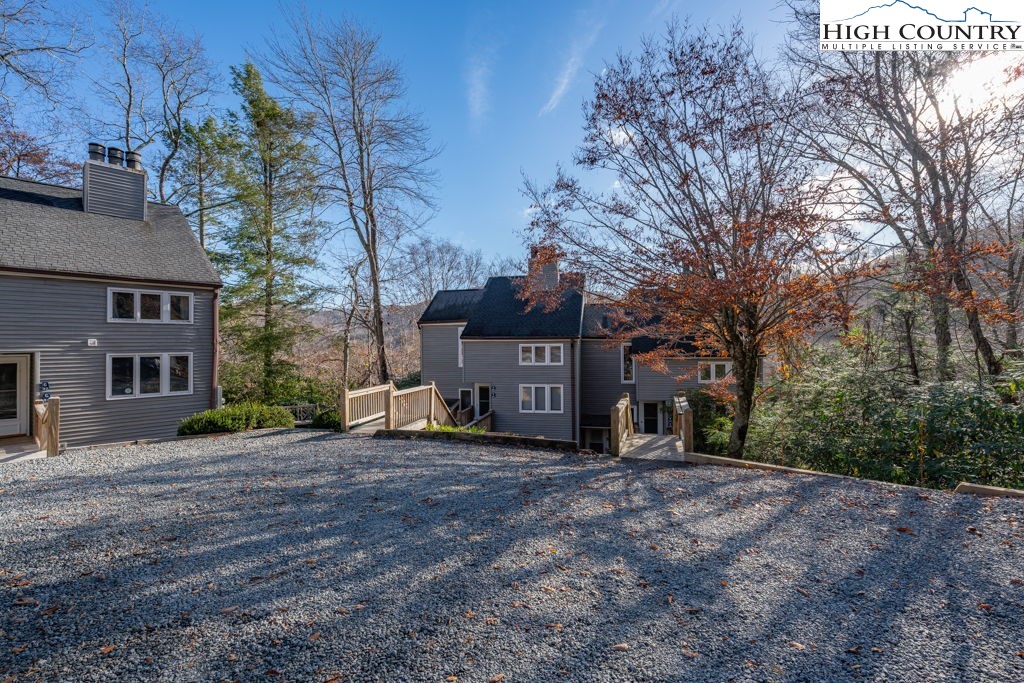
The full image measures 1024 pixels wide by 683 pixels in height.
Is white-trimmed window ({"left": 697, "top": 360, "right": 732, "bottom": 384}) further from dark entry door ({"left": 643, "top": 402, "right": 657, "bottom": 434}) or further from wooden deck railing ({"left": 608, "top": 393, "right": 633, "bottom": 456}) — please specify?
wooden deck railing ({"left": 608, "top": 393, "right": 633, "bottom": 456})

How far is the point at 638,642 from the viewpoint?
→ 284cm

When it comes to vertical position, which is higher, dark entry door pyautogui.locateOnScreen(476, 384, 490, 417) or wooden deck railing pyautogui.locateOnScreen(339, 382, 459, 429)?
wooden deck railing pyautogui.locateOnScreen(339, 382, 459, 429)

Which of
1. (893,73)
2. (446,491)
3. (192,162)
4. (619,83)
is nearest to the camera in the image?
(446,491)

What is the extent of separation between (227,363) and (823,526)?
19.6 meters

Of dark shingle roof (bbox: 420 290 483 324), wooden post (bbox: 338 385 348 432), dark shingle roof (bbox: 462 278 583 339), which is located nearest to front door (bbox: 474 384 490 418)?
dark shingle roof (bbox: 462 278 583 339)

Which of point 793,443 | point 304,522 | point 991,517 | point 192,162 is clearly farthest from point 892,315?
point 192,162

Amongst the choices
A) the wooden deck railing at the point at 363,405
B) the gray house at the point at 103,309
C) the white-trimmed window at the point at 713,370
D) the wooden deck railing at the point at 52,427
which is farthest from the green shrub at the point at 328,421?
the white-trimmed window at the point at 713,370

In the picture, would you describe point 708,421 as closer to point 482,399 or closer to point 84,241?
point 482,399

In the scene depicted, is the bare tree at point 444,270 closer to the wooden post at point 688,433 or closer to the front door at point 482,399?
the front door at point 482,399

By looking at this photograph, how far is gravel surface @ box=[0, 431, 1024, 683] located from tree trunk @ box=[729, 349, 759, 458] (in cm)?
209

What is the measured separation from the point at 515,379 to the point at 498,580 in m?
15.5

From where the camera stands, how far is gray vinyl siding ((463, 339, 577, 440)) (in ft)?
61.4

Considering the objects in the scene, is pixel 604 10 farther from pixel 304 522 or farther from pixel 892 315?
pixel 304 522

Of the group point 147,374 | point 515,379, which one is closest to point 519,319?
point 515,379
